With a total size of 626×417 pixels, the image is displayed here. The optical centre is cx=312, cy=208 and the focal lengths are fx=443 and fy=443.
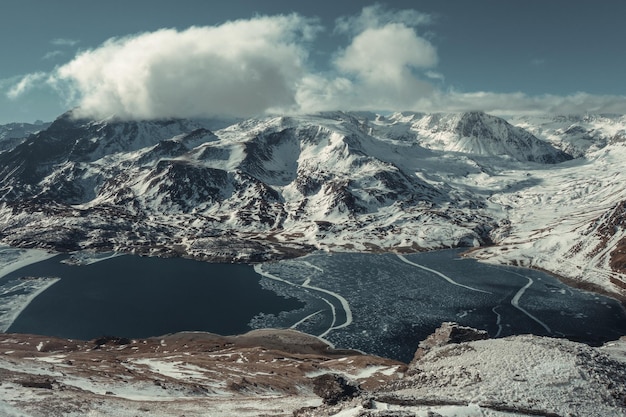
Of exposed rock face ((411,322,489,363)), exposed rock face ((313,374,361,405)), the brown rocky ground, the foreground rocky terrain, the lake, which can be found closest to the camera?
the foreground rocky terrain

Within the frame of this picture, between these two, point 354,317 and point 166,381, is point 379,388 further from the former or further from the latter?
point 354,317

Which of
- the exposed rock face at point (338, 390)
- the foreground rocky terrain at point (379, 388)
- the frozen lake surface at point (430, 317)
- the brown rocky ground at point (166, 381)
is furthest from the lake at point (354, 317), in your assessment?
the exposed rock face at point (338, 390)

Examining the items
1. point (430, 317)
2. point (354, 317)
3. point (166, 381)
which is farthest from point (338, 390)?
point (430, 317)

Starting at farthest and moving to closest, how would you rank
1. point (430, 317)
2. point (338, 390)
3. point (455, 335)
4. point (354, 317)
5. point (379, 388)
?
1. point (354, 317)
2. point (430, 317)
3. point (455, 335)
4. point (379, 388)
5. point (338, 390)

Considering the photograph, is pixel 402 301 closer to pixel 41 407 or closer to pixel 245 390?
pixel 245 390

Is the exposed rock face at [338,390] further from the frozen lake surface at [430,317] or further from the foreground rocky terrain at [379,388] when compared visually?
the frozen lake surface at [430,317]

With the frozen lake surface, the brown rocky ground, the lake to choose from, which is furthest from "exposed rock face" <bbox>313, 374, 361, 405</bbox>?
the frozen lake surface

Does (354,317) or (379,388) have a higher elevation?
(379,388)

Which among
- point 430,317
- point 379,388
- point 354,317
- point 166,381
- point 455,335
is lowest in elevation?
point 430,317

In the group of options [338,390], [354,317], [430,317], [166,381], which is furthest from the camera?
[354,317]

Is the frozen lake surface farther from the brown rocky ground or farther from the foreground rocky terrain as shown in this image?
the foreground rocky terrain

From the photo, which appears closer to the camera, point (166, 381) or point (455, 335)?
point (166, 381)
